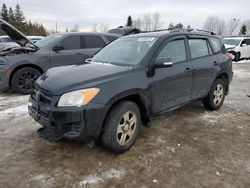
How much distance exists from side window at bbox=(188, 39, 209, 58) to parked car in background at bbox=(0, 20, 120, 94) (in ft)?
9.89

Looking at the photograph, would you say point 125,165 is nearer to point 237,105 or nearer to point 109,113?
point 109,113

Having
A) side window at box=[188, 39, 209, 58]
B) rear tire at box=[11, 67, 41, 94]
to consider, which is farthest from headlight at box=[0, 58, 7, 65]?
side window at box=[188, 39, 209, 58]

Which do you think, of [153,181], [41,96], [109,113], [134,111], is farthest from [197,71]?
[41,96]

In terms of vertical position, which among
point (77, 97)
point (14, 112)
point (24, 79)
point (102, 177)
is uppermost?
point (77, 97)

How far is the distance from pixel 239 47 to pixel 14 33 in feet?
50.1

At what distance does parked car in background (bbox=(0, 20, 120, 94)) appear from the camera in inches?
257

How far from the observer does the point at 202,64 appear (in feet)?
16.0

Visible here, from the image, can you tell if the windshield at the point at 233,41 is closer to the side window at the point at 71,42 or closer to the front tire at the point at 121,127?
the side window at the point at 71,42

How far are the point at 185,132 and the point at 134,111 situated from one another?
1.28m

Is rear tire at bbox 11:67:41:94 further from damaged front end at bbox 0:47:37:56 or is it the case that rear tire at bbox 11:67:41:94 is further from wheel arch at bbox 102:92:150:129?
wheel arch at bbox 102:92:150:129

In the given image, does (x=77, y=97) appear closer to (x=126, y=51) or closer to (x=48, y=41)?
(x=126, y=51)

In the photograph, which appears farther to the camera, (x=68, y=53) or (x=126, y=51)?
(x=68, y=53)

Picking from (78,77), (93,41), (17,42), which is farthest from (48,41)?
(78,77)

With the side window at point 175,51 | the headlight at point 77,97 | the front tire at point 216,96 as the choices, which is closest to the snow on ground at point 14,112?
the headlight at point 77,97
